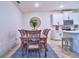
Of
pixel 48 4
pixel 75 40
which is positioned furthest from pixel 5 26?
pixel 48 4

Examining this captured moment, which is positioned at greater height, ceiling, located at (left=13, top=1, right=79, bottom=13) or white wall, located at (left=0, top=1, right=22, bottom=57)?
ceiling, located at (left=13, top=1, right=79, bottom=13)

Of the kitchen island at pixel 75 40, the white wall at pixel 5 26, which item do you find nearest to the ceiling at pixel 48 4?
the white wall at pixel 5 26

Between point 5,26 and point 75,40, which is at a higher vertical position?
point 5,26

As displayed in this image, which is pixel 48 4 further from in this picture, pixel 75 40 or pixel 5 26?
pixel 5 26

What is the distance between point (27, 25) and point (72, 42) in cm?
591

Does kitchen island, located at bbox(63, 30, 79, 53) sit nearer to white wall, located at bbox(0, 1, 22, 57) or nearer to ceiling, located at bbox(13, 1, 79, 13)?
ceiling, located at bbox(13, 1, 79, 13)

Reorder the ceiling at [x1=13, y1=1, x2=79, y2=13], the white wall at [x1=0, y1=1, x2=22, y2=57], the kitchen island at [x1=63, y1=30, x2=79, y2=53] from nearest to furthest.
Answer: the white wall at [x1=0, y1=1, x2=22, y2=57] < the kitchen island at [x1=63, y1=30, x2=79, y2=53] < the ceiling at [x1=13, y1=1, x2=79, y2=13]

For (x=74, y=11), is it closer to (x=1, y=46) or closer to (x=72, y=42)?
(x=72, y=42)

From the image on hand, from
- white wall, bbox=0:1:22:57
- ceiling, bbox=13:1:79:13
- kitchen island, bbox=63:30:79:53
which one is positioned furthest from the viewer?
ceiling, bbox=13:1:79:13

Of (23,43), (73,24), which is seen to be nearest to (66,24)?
(73,24)

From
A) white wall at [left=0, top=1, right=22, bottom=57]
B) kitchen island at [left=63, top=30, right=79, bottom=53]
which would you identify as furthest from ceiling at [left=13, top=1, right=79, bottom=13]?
kitchen island at [left=63, top=30, right=79, bottom=53]

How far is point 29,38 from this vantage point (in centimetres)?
435

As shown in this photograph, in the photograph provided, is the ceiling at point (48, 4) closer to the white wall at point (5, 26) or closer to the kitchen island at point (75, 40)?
the white wall at point (5, 26)

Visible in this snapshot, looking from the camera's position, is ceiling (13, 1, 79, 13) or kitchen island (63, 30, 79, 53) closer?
kitchen island (63, 30, 79, 53)
